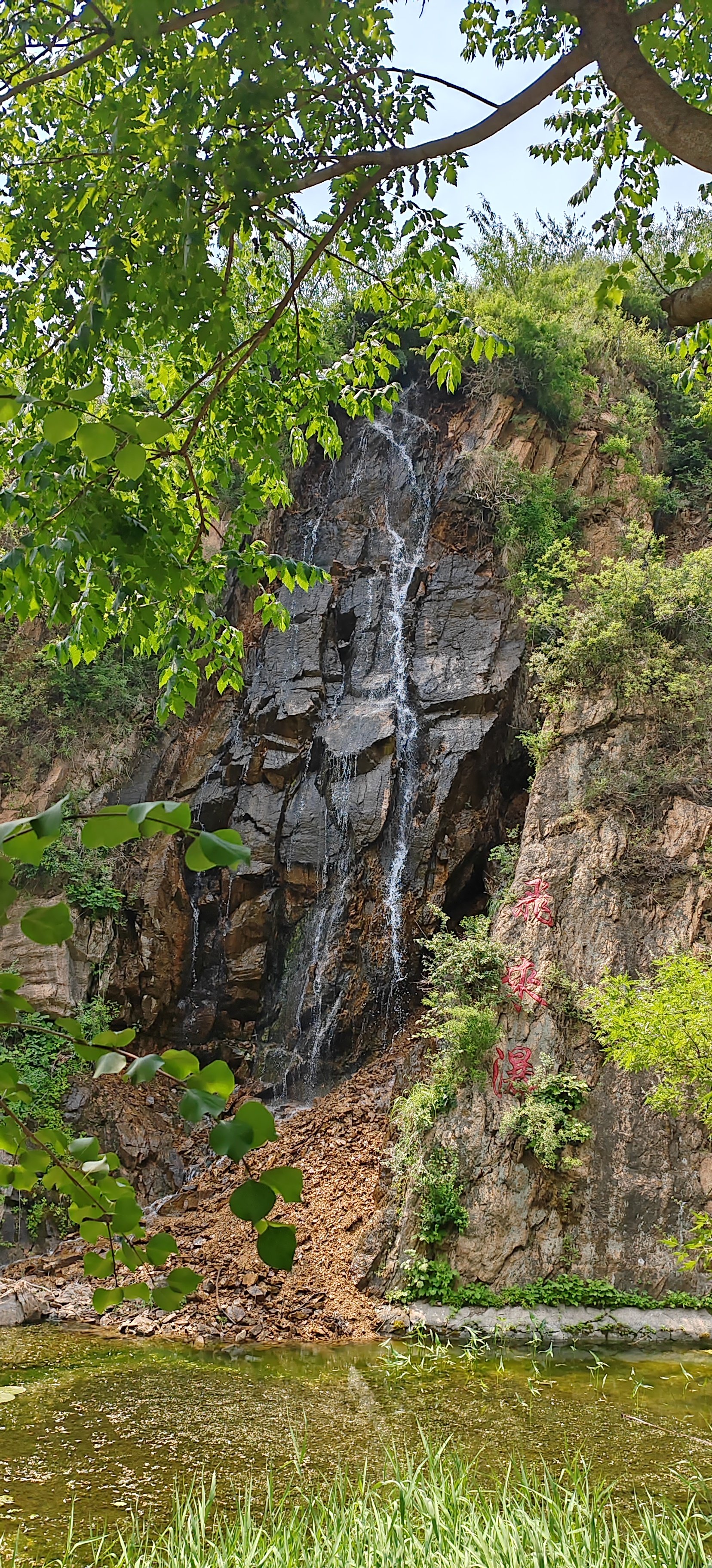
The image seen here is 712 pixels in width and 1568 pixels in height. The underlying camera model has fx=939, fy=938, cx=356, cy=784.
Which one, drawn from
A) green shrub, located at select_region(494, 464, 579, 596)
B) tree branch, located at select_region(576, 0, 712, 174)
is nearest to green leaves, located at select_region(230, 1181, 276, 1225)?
tree branch, located at select_region(576, 0, 712, 174)

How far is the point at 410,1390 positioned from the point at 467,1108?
258 cm

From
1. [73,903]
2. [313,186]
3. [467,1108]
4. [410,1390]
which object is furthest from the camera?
[73,903]

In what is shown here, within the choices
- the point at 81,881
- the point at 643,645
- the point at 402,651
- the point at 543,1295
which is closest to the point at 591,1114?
the point at 543,1295

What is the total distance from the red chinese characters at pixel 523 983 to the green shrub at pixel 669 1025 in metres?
2.98

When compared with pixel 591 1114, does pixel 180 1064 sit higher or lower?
higher

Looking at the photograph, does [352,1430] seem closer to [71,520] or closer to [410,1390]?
[410,1390]

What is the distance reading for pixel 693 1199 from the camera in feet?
23.8

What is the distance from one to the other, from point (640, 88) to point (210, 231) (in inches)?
71.6

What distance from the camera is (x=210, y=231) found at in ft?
12.6

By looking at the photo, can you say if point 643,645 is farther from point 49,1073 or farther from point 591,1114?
point 49,1073

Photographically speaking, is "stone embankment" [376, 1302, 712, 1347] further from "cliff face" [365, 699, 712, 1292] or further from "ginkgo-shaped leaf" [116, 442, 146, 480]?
"ginkgo-shaped leaf" [116, 442, 146, 480]

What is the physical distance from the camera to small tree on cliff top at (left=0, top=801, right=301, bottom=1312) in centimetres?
76

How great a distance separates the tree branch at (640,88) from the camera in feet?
8.76

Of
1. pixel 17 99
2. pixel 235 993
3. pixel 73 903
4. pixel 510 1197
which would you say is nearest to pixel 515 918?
pixel 510 1197
